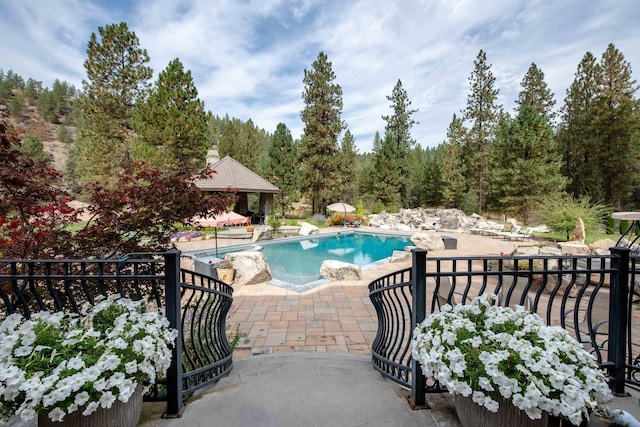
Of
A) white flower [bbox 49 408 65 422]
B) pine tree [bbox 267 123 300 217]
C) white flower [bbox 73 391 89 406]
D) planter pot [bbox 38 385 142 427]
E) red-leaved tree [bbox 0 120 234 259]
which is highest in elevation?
pine tree [bbox 267 123 300 217]

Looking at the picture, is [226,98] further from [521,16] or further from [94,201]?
[94,201]

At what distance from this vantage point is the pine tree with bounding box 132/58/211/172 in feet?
47.5

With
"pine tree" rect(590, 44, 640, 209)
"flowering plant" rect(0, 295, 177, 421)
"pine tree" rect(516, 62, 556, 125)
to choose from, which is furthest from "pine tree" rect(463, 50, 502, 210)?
"flowering plant" rect(0, 295, 177, 421)

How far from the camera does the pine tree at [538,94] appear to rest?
73.0ft

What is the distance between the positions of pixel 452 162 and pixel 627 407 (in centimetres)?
2227

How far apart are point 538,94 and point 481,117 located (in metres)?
5.36

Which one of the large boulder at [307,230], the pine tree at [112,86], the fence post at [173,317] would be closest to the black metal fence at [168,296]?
the fence post at [173,317]

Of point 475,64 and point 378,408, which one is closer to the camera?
point 378,408

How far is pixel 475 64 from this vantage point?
2156 cm

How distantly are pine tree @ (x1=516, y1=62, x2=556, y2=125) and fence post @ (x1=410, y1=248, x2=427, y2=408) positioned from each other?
26.8m

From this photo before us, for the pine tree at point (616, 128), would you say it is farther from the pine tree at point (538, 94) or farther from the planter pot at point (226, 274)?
the planter pot at point (226, 274)

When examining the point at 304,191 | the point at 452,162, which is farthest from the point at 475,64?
the point at 304,191

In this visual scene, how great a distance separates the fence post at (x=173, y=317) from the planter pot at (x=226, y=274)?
14.8ft

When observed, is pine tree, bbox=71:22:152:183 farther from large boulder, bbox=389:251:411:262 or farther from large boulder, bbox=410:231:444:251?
large boulder, bbox=410:231:444:251
